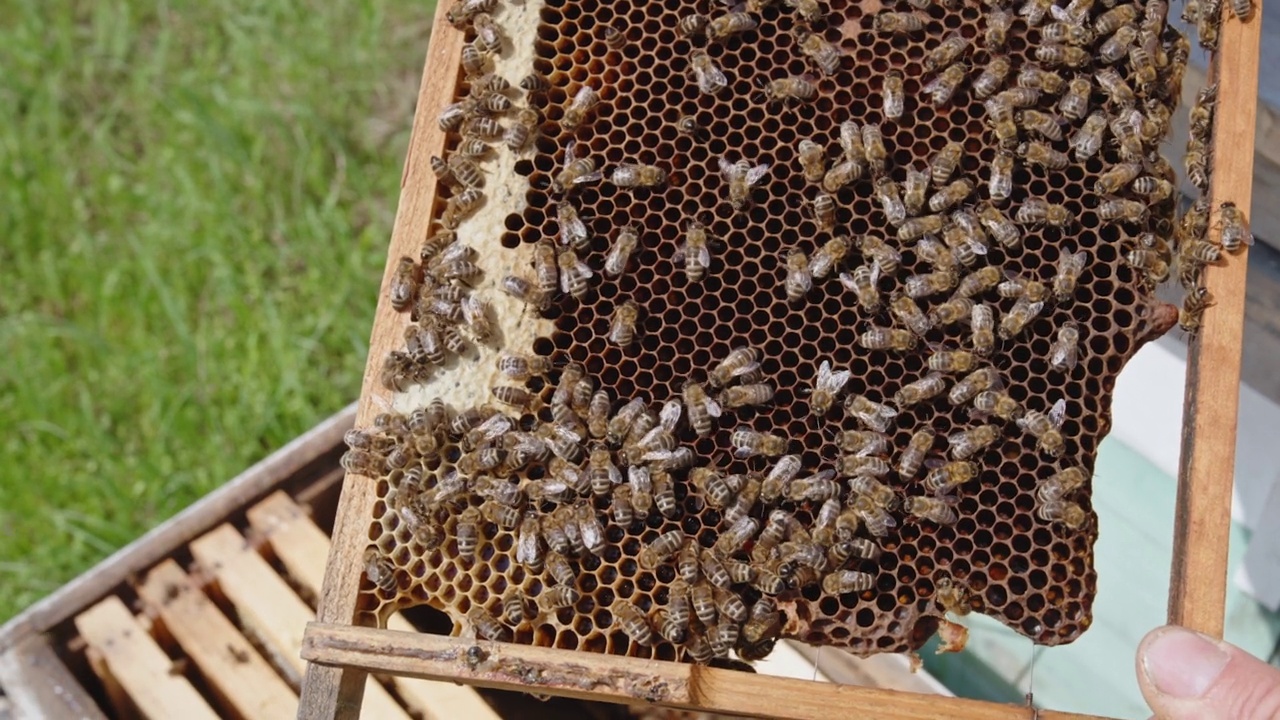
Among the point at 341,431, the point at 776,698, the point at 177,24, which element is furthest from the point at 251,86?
the point at 776,698

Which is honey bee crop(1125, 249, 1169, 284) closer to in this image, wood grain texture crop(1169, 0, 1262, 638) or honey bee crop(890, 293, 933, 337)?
wood grain texture crop(1169, 0, 1262, 638)

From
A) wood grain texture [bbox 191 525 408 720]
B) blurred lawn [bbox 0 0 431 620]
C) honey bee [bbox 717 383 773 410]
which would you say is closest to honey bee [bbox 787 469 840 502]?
honey bee [bbox 717 383 773 410]

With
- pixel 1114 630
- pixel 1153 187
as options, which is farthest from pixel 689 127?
pixel 1114 630

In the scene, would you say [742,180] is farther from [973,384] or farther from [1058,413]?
[1058,413]

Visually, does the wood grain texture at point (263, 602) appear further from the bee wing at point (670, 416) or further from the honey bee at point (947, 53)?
the honey bee at point (947, 53)

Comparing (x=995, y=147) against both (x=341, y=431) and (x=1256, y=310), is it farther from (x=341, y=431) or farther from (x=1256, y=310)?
(x=341, y=431)

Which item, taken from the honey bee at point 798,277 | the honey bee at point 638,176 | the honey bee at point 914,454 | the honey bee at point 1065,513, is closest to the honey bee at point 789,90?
the honey bee at point 638,176
